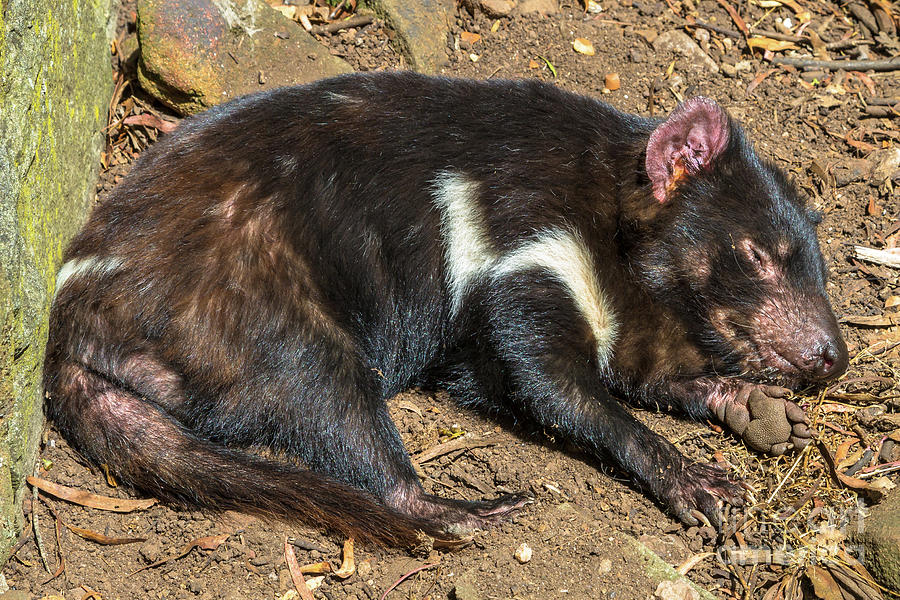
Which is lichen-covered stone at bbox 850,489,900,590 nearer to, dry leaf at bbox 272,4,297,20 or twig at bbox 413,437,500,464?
twig at bbox 413,437,500,464

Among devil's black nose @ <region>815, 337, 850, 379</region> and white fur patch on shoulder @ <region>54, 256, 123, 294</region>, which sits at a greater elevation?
white fur patch on shoulder @ <region>54, 256, 123, 294</region>

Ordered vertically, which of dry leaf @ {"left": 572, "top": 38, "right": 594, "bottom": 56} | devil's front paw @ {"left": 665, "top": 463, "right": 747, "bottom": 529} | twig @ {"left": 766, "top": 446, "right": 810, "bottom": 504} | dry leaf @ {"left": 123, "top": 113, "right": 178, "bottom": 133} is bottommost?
twig @ {"left": 766, "top": 446, "right": 810, "bottom": 504}

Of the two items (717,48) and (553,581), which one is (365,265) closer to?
(553,581)

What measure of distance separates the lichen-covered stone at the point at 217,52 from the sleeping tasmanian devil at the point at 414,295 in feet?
3.25

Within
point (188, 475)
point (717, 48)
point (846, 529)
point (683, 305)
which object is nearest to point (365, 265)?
point (188, 475)

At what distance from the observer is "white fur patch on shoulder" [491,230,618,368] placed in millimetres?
3912

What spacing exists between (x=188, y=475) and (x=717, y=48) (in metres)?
4.41

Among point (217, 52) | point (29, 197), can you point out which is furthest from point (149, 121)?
point (29, 197)

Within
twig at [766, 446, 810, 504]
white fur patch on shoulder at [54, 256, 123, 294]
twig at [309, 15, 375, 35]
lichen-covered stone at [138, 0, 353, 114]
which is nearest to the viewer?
white fur patch on shoulder at [54, 256, 123, 294]

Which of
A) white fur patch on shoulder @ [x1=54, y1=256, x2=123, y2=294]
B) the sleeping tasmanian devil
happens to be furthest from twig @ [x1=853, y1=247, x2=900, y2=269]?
white fur patch on shoulder @ [x1=54, y1=256, x2=123, y2=294]

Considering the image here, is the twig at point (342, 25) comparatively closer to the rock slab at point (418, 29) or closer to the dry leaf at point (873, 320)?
the rock slab at point (418, 29)

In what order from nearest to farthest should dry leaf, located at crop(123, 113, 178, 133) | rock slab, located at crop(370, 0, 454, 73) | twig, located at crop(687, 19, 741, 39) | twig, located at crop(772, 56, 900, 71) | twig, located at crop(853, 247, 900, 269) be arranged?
twig, located at crop(853, 247, 900, 269), dry leaf, located at crop(123, 113, 178, 133), rock slab, located at crop(370, 0, 454, 73), twig, located at crop(772, 56, 900, 71), twig, located at crop(687, 19, 741, 39)

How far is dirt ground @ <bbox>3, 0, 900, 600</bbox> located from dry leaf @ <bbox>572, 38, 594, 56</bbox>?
0.15 ft

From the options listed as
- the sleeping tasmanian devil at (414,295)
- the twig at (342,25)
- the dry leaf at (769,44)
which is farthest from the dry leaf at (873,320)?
the twig at (342,25)
